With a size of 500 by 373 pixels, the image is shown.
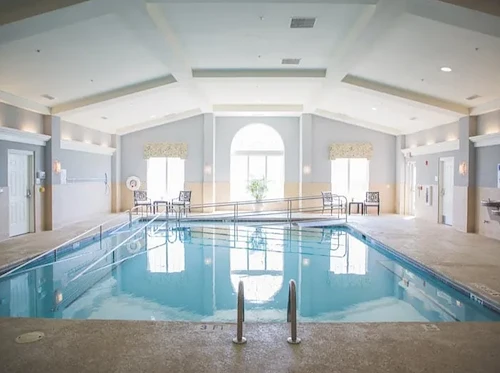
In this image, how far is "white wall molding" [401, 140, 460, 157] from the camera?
35.5ft

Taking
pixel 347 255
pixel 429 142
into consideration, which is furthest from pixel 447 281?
pixel 429 142

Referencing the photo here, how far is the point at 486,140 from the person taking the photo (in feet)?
30.4

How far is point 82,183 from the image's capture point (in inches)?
485

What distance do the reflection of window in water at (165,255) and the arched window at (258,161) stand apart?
548 cm

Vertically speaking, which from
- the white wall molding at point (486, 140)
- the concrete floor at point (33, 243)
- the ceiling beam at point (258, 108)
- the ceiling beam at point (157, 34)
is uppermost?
the ceiling beam at point (258, 108)

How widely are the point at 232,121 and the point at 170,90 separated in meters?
4.65

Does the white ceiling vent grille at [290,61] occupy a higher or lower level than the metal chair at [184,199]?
higher

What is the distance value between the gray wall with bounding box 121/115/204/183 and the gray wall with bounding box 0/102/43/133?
18.1ft

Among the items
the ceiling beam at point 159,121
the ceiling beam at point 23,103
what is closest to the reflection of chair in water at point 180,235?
the ceiling beam at point 23,103

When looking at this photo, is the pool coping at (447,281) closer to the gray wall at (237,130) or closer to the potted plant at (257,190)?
the potted plant at (257,190)

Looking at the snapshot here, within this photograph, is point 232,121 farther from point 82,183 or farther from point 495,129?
point 495,129

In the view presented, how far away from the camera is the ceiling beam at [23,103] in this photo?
8219mm

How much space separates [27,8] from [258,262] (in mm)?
5357

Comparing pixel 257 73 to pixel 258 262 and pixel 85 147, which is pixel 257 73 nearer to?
pixel 258 262
